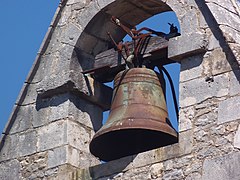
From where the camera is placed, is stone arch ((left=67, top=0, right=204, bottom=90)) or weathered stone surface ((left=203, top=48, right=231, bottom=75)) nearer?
weathered stone surface ((left=203, top=48, right=231, bottom=75))

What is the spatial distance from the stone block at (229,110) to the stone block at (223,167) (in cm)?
30

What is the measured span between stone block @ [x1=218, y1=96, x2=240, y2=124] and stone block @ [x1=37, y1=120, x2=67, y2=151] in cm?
137

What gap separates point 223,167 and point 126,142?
1216 millimetres

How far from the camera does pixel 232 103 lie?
1043 centimetres

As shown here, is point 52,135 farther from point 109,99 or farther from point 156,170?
point 156,170

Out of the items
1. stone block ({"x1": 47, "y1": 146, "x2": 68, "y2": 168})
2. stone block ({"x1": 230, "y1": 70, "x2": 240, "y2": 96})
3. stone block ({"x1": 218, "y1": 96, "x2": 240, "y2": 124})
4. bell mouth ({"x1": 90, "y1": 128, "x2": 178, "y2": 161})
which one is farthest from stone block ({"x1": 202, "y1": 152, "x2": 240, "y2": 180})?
stone block ({"x1": 47, "y1": 146, "x2": 68, "y2": 168})

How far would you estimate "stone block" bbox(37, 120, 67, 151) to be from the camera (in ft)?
36.9

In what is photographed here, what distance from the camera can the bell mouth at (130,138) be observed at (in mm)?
10797

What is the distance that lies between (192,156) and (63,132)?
4.15ft

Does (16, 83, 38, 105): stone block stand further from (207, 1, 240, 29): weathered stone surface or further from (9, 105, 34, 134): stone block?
(207, 1, 240, 29): weathered stone surface

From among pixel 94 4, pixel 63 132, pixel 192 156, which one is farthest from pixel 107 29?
pixel 192 156

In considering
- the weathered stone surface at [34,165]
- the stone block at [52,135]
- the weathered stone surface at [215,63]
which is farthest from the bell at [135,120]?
the weathered stone surface at [215,63]

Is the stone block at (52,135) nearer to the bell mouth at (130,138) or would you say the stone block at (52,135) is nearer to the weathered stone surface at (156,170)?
the bell mouth at (130,138)

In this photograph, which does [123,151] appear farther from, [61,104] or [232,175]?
[232,175]
